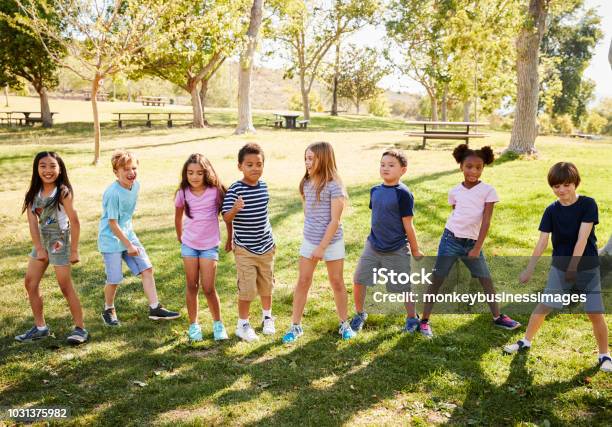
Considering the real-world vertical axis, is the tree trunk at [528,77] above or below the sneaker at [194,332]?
above

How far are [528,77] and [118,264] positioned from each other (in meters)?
12.0

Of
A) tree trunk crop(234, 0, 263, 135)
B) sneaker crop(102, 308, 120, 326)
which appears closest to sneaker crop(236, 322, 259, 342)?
sneaker crop(102, 308, 120, 326)

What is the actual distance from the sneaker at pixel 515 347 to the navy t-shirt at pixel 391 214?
47.8 inches

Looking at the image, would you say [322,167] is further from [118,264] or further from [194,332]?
[118,264]

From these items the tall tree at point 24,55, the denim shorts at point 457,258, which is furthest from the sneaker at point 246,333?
the tall tree at point 24,55

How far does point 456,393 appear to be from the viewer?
12.7ft

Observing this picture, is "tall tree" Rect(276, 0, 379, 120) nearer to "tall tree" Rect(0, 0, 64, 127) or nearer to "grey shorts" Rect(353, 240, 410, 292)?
"tall tree" Rect(0, 0, 64, 127)

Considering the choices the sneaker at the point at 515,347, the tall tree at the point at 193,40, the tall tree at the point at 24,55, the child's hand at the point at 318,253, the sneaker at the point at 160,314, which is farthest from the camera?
the tall tree at the point at 24,55

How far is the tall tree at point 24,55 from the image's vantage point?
25.3m

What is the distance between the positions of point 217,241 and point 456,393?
2.34 m

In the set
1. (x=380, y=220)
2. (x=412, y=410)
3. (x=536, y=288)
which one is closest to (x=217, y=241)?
(x=380, y=220)

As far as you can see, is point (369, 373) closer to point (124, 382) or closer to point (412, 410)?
point (412, 410)

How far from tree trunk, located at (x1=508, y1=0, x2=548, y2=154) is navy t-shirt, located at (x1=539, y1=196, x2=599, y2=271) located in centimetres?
1006

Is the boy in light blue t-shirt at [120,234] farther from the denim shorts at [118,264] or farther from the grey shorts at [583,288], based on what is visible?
the grey shorts at [583,288]
